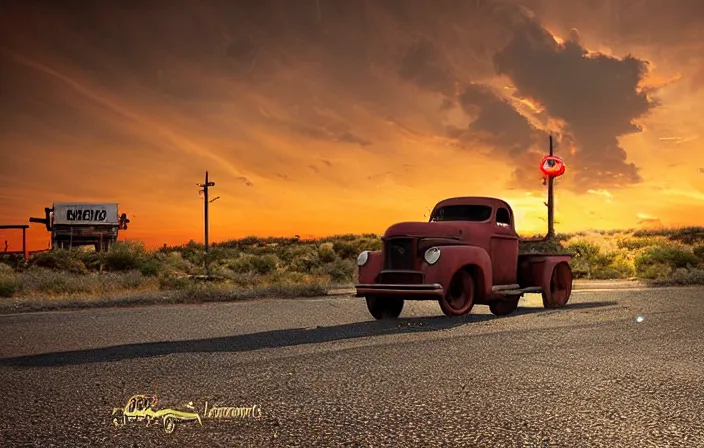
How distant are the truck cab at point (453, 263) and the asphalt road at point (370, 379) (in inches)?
23.7

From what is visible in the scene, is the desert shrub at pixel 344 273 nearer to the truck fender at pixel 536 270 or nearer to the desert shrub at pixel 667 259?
the truck fender at pixel 536 270

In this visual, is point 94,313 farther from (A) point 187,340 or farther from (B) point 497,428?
(B) point 497,428

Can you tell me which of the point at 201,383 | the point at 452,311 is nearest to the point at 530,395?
the point at 201,383

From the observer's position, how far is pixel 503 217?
1373cm

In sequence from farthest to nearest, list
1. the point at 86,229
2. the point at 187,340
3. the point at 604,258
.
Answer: the point at 86,229, the point at 604,258, the point at 187,340

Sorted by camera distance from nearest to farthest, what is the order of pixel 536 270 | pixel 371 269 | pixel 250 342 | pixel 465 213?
pixel 250 342 < pixel 371 269 < pixel 465 213 < pixel 536 270

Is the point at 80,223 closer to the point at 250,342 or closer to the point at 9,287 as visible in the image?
the point at 9,287

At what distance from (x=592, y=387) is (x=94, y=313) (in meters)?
10.8

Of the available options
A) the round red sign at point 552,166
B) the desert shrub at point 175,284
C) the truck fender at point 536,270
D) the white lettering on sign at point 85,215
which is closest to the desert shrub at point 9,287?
the desert shrub at point 175,284

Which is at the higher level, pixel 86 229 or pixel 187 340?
pixel 86 229

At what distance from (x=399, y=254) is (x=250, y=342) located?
388 cm

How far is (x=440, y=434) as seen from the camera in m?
4.90

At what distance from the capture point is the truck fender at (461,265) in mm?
11984

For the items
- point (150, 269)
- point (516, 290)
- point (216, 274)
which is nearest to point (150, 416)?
point (516, 290)
